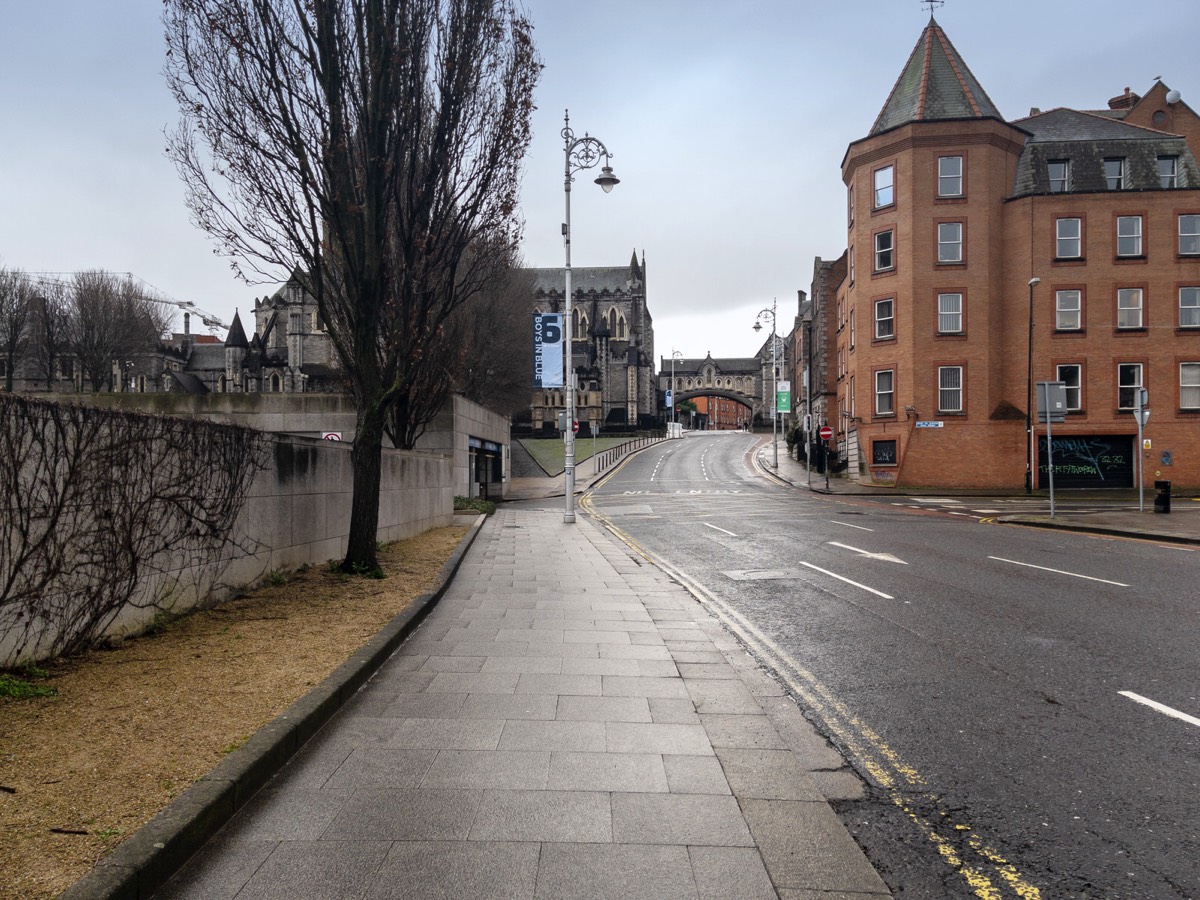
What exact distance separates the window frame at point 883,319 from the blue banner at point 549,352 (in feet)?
65.1

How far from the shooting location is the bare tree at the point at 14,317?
48.3m

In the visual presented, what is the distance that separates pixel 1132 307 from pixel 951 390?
9.10 metres

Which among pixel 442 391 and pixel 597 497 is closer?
pixel 442 391

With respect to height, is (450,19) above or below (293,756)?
above

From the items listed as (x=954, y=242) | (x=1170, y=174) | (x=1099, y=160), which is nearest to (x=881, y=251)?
(x=954, y=242)

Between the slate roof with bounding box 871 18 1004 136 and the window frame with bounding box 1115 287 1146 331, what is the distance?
381 inches

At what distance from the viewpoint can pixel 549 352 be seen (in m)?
25.2

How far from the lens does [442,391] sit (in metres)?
27.0

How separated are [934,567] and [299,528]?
9335 mm

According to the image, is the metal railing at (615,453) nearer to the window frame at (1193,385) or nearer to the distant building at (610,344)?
the distant building at (610,344)

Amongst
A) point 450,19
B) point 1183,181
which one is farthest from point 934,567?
point 1183,181

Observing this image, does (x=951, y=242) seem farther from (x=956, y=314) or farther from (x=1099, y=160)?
(x=1099, y=160)

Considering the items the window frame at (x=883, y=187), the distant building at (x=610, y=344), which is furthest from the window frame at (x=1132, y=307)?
the distant building at (x=610, y=344)

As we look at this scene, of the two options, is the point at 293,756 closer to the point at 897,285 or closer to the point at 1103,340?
the point at 897,285
